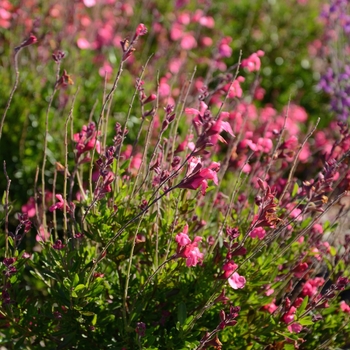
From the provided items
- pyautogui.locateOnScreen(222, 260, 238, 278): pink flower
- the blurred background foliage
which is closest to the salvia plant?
pyautogui.locateOnScreen(222, 260, 238, 278): pink flower

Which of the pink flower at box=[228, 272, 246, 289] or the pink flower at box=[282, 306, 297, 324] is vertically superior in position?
the pink flower at box=[228, 272, 246, 289]

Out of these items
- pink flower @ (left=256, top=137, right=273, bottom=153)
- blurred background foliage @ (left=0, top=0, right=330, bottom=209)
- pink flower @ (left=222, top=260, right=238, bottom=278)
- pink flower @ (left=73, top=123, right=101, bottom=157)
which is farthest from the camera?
blurred background foliage @ (left=0, top=0, right=330, bottom=209)

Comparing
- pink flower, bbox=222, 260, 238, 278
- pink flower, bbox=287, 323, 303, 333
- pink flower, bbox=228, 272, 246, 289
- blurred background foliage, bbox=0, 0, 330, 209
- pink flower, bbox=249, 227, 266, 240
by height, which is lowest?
blurred background foliage, bbox=0, 0, 330, 209

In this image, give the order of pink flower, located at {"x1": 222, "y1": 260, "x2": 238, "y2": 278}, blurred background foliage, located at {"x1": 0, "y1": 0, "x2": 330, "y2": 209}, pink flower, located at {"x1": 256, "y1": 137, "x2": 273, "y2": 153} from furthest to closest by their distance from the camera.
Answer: blurred background foliage, located at {"x1": 0, "y1": 0, "x2": 330, "y2": 209} → pink flower, located at {"x1": 256, "y1": 137, "x2": 273, "y2": 153} → pink flower, located at {"x1": 222, "y1": 260, "x2": 238, "y2": 278}

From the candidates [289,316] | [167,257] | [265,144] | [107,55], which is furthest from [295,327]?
[107,55]

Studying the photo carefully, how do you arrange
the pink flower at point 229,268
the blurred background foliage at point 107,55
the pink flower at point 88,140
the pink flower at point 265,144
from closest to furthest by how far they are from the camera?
the pink flower at point 229,268
the pink flower at point 88,140
the pink flower at point 265,144
the blurred background foliage at point 107,55

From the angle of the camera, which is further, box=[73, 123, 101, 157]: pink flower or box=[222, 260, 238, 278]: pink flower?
box=[73, 123, 101, 157]: pink flower

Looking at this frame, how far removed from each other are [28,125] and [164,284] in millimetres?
2115

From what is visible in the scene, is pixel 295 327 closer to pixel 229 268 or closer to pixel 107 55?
pixel 229 268

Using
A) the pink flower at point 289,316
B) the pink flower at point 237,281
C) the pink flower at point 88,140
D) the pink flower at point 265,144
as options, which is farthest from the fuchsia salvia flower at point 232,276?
the pink flower at point 265,144

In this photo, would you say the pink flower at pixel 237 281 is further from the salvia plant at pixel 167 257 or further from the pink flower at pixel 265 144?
the pink flower at pixel 265 144

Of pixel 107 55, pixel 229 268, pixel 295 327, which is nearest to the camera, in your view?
pixel 229 268

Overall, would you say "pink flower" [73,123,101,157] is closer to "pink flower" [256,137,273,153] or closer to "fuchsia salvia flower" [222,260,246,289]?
"fuchsia salvia flower" [222,260,246,289]

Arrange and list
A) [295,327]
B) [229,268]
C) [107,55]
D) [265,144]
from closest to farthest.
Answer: [229,268]
[295,327]
[265,144]
[107,55]
